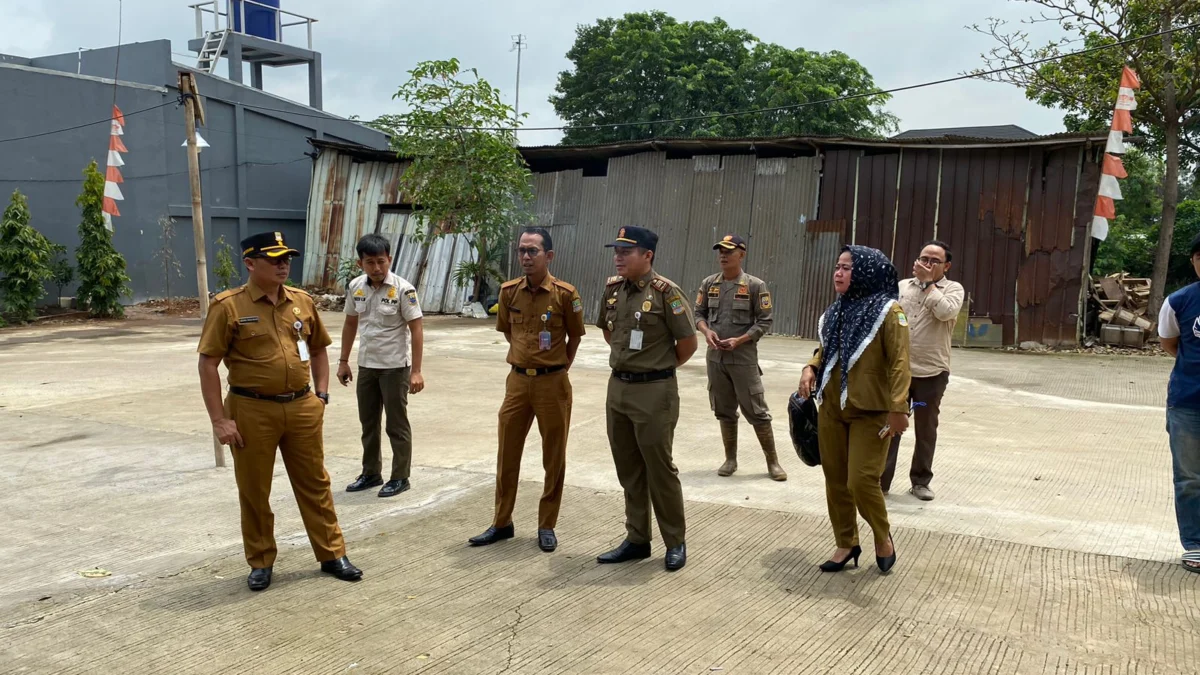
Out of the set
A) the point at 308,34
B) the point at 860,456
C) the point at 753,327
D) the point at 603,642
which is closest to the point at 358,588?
A: the point at 603,642

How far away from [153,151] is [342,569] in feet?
63.8

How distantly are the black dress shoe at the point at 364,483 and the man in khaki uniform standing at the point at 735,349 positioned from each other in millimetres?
2427

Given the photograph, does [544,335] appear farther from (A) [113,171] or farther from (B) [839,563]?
(A) [113,171]

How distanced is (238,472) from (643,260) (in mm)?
2200

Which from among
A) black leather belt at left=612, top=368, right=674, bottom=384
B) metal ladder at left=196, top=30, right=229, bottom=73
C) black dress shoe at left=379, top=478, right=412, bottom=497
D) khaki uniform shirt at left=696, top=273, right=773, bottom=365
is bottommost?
black dress shoe at left=379, top=478, right=412, bottom=497

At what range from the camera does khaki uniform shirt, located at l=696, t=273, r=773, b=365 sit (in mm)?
6387

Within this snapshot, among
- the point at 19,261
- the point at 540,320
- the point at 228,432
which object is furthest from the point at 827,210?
the point at 19,261

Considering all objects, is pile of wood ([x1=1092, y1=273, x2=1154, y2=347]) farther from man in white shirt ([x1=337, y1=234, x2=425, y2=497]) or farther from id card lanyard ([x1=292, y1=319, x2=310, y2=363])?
id card lanyard ([x1=292, y1=319, x2=310, y2=363])

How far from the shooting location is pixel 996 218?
14.7 m

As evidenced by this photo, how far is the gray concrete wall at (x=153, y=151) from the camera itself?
18844 millimetres

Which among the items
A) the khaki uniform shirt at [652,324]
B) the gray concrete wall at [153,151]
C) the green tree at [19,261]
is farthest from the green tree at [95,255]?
the khaki uniform shirt at [652,324]

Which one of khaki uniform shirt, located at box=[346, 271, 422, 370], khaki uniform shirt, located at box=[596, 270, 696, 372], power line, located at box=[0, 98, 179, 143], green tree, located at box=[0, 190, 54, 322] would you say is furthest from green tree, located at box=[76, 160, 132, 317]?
khaki uniform shirt, located at box=[596, 270, 696, 372]

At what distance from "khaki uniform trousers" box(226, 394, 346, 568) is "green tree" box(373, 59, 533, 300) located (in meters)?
14.1

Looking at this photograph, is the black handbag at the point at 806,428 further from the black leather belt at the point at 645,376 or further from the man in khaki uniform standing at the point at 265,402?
the man in khaki uniform standing at the point at 265,402
